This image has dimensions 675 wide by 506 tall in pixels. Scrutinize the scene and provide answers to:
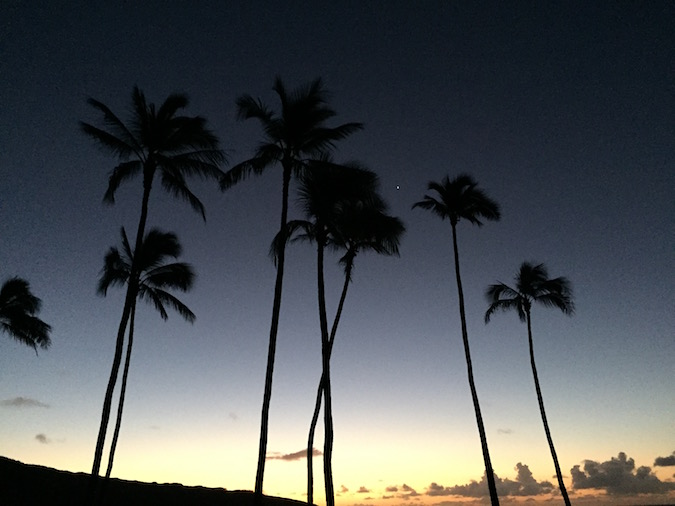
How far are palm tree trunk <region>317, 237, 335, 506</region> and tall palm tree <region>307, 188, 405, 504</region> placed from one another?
8.06 ft

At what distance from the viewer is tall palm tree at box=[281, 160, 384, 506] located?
22.1 meters

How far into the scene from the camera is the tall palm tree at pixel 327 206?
872 inches

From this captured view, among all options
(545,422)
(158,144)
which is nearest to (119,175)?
(158,144)

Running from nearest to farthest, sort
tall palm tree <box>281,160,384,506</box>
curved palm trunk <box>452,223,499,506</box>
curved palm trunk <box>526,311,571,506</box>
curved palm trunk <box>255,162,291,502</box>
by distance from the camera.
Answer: curved palm trunk <box>255,162,291,502</box> < tall palm tree <box>281,160,384,506</box> < curved palm trunk <box>452,223,499,506</box> < curved palm trunk <box>526,311,571,506</box>

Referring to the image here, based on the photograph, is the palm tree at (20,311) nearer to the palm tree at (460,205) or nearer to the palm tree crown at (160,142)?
the palm tree crown at (160,142)

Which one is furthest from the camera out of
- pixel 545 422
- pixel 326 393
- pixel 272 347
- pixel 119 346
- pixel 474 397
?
pixel 545 422

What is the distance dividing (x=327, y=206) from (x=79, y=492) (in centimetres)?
1911

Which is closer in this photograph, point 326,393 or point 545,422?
point 326,393

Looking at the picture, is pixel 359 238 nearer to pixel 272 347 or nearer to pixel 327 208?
pixel 327 208

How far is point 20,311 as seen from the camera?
93.4ft

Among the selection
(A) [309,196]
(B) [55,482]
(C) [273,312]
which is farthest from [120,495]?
(A) [309,196]

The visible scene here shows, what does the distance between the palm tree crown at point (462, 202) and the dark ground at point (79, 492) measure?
60.5ft

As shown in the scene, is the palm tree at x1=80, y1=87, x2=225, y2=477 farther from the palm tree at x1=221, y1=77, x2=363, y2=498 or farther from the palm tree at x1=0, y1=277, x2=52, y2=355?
the palm tree at x1=0, y1=277, x2=52, y2=355

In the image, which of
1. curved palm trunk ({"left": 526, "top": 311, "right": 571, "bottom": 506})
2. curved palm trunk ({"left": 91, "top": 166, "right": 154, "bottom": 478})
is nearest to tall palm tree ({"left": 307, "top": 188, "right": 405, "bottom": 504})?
curved palm trunk ({"left": 91, "top": 166, "right": 154, "bottom": 478})
